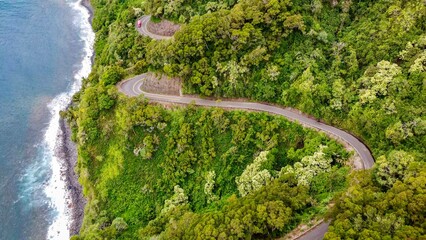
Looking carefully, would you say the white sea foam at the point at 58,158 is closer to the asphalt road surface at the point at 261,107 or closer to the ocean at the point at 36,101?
the ocean at the point at 36,101

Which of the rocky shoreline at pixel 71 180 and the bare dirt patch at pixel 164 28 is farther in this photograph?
the bare dirt patch at pixel 164 28

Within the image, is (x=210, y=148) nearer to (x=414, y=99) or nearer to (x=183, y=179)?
(x=183, y=179)

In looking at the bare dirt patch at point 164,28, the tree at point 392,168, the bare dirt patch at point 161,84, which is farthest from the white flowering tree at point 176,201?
the bare dirt patch at point 164,28

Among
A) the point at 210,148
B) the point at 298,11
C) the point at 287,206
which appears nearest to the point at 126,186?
the point at 210,148

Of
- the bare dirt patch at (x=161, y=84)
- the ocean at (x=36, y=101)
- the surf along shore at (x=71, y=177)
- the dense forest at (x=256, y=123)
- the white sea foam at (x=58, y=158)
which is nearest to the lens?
the dense forest at (x=256, y=123)

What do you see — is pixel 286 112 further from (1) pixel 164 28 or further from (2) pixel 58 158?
(2) pixel 58 158

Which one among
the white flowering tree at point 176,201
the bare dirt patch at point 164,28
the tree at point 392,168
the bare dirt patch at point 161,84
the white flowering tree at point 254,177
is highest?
the bare dirt patch at point 164,28

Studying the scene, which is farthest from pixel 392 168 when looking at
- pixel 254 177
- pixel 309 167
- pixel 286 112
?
pixel 286 112
